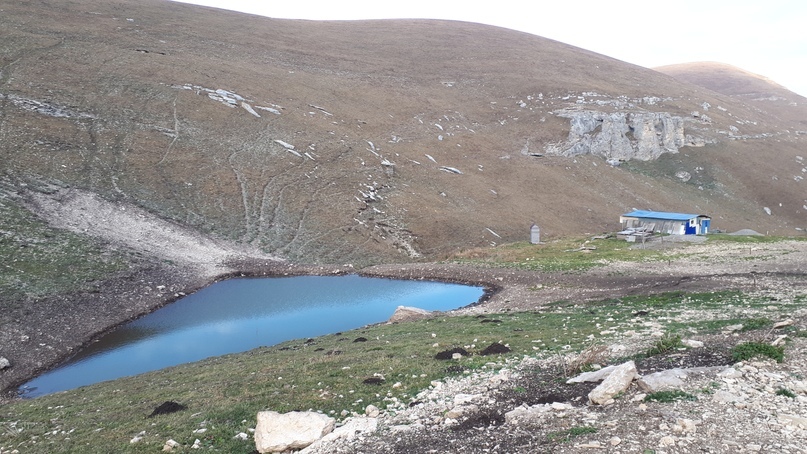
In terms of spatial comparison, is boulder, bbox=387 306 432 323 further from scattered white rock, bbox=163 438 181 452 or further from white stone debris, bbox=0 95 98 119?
white stone debris, bbox=0 95 98 119

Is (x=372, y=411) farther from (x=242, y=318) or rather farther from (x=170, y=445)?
(x=242, y=318)

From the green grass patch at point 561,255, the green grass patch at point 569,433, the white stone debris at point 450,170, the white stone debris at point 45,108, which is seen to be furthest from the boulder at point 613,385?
the white stone debris at point 45,108

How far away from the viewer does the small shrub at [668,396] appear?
11.3 metres

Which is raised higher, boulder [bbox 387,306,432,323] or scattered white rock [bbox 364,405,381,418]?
scattered white rock [bbox 364,405,381,418]

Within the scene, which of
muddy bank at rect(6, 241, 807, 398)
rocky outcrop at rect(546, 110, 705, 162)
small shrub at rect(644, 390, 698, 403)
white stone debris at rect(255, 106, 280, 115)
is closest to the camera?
small shrub at rect(644, 390, 698, 403)

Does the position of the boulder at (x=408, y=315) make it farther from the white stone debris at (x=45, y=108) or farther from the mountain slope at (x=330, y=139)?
the white stone debris at (x=45, y=108)

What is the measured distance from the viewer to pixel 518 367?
51.6 feet

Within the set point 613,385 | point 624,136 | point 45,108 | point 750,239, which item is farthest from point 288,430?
point 624,136

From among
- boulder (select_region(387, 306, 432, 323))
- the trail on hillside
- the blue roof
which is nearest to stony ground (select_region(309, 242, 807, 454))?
boulder (select_region(387, 306, 432, 323))

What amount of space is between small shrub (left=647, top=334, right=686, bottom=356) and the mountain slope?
37.5 metres

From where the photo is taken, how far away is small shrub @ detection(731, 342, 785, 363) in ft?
42.2

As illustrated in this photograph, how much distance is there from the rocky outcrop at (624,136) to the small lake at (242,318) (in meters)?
58.6

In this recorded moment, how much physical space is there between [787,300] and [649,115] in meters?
84.0

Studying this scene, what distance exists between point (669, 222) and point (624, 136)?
43.2 meters
